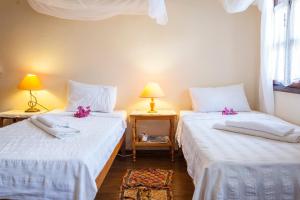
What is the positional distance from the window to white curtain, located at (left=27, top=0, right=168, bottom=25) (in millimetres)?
1265

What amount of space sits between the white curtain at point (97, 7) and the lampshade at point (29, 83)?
988mm

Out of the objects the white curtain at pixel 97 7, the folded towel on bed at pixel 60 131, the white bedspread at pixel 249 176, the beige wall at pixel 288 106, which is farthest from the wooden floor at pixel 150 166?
the white curtain at pixel 97 7

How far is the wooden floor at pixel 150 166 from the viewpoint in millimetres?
2271

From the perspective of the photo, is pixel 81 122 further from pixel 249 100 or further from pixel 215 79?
pixel 249 100

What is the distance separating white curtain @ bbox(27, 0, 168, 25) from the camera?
7.80 ft

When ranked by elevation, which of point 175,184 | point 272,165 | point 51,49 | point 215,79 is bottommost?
point 175,184

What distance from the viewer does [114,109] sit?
3473 millimetres

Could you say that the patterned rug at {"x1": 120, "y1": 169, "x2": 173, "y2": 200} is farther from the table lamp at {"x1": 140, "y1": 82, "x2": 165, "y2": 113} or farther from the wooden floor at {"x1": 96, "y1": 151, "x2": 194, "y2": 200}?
the table lamp at {"x1": 140, "y1": 82, "x2": 165, "y2": 113}

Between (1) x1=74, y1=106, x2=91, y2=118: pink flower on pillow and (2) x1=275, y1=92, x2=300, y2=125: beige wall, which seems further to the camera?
(1) x1=74, y1=106, x2=91, y2=118: pink flower on pillow

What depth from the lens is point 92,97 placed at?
322 centimetres

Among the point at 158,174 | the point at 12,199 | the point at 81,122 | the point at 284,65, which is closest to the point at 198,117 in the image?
the point at 158,174

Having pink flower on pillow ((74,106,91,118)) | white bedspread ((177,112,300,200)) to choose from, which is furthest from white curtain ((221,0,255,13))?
pink flower on pillow ((74,106,91,118))

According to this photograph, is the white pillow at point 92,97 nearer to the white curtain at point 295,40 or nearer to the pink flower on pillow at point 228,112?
the pink flower on pillow at point 228,112

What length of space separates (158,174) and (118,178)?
434mm
